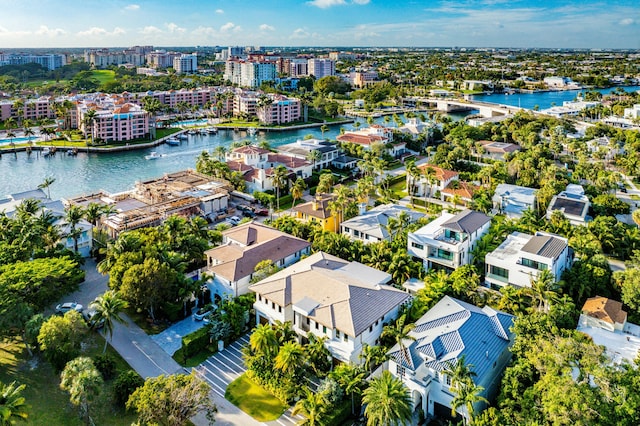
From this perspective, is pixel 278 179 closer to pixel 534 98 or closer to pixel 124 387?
pixel 124 387

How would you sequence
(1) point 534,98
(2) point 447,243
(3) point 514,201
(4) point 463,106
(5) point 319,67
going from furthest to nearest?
(5) point 319,67
(1) point 534,98
(4) point 463,106
(3) point 514,201
(2) point 447,243

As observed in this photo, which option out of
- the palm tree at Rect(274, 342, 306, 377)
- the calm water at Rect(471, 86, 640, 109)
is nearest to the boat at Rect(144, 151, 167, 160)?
the palm tree at Rect(274, 342, 306, 377)

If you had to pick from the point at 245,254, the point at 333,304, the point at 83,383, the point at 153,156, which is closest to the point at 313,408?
the point at 333,304

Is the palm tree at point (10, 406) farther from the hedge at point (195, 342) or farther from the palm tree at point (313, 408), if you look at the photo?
the palm tree at point (313, 408)

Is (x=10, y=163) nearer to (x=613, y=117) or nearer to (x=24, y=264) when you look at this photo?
(x=24, y=264)

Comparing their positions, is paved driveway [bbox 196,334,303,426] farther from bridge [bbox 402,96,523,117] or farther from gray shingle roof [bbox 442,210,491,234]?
bridge [bbox 402,96,523,117]

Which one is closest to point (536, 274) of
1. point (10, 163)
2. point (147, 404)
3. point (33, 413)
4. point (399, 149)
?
point (147, 404)
